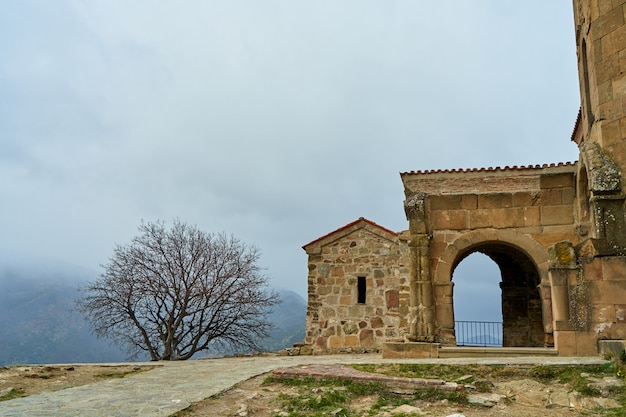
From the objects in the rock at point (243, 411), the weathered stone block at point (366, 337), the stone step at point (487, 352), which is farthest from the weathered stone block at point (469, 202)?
the rock at point (243, 411)

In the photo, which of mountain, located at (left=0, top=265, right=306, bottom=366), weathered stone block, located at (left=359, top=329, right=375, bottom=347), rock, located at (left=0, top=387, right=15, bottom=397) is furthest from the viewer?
mountain, located at (left=0, top=265, right=306, bottom=366)

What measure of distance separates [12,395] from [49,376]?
228 cm

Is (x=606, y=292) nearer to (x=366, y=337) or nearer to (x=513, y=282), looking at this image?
(x=366, y=337)

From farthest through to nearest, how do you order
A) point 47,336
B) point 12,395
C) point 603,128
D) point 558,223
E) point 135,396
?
point 47,336 → point 558,223 → point 603,128 → point 12,395 → point 135,396

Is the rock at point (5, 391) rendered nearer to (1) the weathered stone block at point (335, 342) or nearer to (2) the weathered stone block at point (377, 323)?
(1) the weathered stone block at point (335, 342)

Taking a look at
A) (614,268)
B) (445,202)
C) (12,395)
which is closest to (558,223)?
(614,268)

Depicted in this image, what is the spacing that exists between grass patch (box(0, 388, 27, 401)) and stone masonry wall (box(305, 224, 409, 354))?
9720 millimetres

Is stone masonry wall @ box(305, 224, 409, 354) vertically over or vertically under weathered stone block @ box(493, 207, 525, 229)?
under

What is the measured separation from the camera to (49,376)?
33.7ft

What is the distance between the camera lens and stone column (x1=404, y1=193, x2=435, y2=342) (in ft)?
37.6

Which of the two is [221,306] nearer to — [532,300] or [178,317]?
[178,317]

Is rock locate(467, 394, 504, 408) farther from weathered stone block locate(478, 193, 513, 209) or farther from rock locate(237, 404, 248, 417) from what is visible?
weathered stone block locate(478, 193, 513, 209)

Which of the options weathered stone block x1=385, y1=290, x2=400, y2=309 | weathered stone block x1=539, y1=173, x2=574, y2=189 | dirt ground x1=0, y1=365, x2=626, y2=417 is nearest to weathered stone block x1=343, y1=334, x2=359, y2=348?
weathered stone block x1=385, y1=290, x2=400, y2=309

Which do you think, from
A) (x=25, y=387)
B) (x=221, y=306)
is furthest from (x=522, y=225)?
(x=221, y=306)
